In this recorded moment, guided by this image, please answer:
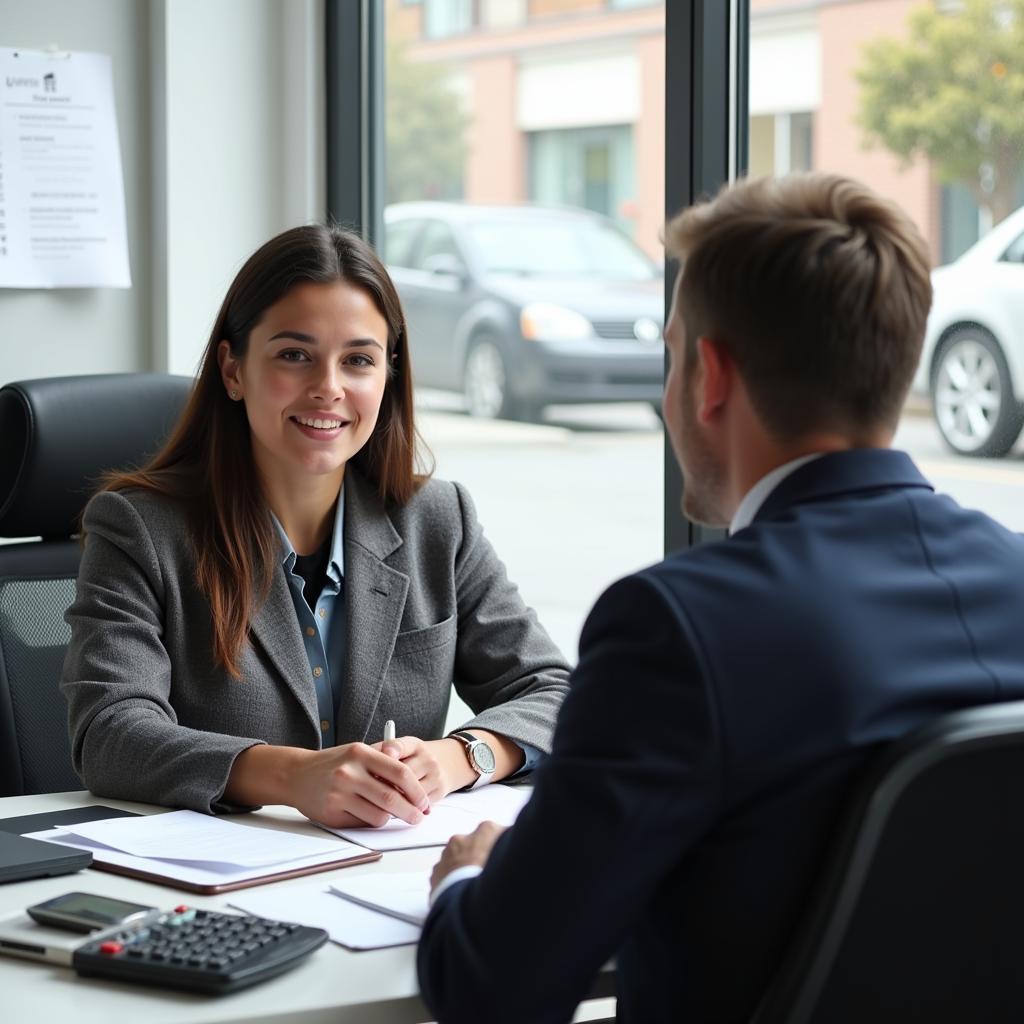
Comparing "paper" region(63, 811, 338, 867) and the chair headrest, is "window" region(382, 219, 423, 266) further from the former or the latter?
"paper" region(63, 811, 338, 867)

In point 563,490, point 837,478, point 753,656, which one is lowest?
point 563,490

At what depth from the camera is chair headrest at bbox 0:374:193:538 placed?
2.23 meters

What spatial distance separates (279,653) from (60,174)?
5.26 feet

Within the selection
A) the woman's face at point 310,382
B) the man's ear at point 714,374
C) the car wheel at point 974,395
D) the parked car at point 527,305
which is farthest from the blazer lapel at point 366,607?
the man's ear at point 714,374

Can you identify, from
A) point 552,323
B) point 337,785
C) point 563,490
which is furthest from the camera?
point 563,490

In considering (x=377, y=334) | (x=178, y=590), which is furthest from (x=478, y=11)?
(x=178, y=590)

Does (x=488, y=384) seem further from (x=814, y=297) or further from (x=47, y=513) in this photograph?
(x=814, y=297)

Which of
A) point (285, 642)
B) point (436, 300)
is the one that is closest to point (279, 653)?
point (285, 642)

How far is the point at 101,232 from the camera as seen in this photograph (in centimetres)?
326

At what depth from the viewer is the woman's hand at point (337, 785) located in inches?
65.0

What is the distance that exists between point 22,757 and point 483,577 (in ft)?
2.33

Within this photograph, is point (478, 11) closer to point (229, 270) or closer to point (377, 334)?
point (229, 270)

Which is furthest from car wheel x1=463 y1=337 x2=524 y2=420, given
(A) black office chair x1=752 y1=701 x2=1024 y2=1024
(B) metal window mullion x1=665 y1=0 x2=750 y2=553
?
(A) black office chair x1=752 y1=701 x2=1024 y2=1024

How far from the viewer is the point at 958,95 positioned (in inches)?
85.3
